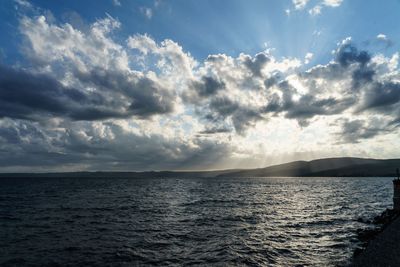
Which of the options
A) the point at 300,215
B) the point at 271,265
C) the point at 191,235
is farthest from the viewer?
the point at 300,215

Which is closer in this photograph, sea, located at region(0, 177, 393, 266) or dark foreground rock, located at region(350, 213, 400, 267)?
dark foreground rock, located at region(350, 213, 400, 267)

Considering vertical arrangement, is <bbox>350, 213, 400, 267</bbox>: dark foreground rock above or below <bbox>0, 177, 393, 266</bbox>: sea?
above

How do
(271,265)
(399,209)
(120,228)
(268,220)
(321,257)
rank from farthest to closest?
1. (268,220)
2. (399,209)
3. (120,228)
4. (321,257)
5. (271,265)

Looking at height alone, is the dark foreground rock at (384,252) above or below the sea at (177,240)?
above

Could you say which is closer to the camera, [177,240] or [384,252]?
[384,252]

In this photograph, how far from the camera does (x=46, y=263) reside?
23219 millimetres

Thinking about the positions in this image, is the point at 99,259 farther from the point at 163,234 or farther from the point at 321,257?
the point at 321,257

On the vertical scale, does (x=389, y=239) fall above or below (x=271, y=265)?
above

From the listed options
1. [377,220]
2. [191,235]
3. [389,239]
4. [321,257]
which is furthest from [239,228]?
[377,220]

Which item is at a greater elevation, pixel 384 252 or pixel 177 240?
pixel 384 252

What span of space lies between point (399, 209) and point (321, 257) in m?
23.2

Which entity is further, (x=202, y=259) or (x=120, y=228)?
(x=120, y=228)

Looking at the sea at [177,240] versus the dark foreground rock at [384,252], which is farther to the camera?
the sea at [177,240]

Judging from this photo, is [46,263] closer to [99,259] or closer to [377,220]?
[99,259]
